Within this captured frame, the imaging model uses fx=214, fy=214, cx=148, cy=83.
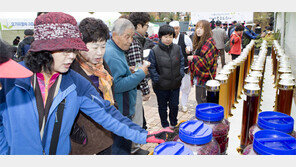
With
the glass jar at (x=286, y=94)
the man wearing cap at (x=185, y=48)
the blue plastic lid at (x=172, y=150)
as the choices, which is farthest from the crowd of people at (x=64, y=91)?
the man wearing cap at (x=185, y=48)

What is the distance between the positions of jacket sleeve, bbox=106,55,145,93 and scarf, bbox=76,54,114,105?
7.7 inches

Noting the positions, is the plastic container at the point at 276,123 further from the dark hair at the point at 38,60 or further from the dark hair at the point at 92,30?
the dark hair at the point at 92,30

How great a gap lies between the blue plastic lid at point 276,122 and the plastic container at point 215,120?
6.8 inches

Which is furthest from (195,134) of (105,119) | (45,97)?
(45,97)

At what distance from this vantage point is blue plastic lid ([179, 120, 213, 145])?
0.82m

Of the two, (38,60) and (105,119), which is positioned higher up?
(38,60)

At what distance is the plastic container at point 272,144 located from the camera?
2.20 feet

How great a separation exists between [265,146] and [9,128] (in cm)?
110

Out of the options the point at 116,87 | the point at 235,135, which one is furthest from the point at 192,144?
the point at 116,87

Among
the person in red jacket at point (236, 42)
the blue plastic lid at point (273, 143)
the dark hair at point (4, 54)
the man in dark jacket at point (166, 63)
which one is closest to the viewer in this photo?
the blue plastic lid at point (273, 143)

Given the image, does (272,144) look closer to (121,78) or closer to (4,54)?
(4,54)

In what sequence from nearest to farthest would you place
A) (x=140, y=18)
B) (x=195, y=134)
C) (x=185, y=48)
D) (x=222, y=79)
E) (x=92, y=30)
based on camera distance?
(x=195, y=134), (x=222, y=79), (x=92, y=30), (x=140, y=18), (x=185, y=48)

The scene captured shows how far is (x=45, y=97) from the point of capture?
109cm

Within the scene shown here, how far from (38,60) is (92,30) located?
20.9 inches
